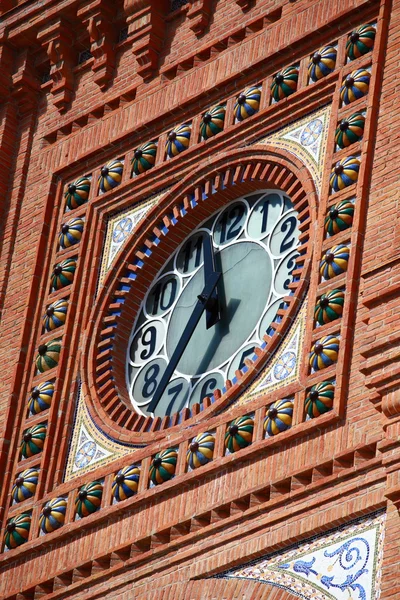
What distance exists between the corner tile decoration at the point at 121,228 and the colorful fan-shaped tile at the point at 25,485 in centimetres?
167

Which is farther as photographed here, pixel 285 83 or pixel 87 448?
pixel 285 83

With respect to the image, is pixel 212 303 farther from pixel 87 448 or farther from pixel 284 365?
pixel 87 448

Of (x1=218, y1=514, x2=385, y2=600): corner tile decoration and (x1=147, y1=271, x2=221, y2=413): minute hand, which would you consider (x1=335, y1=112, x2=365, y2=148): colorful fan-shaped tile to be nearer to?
(x1=147, y1=271, x2=221, y2=413): minute hand

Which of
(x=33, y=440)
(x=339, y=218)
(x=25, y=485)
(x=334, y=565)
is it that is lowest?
(x=334, y=565)

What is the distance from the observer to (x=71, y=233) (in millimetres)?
17469

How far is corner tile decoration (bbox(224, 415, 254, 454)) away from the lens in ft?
48.5

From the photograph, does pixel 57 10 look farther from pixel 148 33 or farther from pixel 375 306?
pixel 375 306

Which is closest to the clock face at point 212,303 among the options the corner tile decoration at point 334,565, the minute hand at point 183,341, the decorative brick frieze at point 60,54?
the minute hand at point 183,341

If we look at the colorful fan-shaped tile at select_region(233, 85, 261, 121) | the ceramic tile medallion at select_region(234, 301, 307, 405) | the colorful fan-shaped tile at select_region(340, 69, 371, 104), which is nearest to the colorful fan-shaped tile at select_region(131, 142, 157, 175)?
the colorful fan-shaped tile at select_region(233, 85, 261, 121)

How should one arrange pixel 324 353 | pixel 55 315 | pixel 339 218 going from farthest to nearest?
pixel 55 315, pixel 339 218, pixel 324 353

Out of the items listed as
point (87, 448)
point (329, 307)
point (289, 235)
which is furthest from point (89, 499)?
point (289, 235)

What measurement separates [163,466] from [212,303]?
4.76 feet

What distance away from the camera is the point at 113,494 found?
15508 millimetres

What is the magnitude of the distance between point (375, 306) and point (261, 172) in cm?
285
